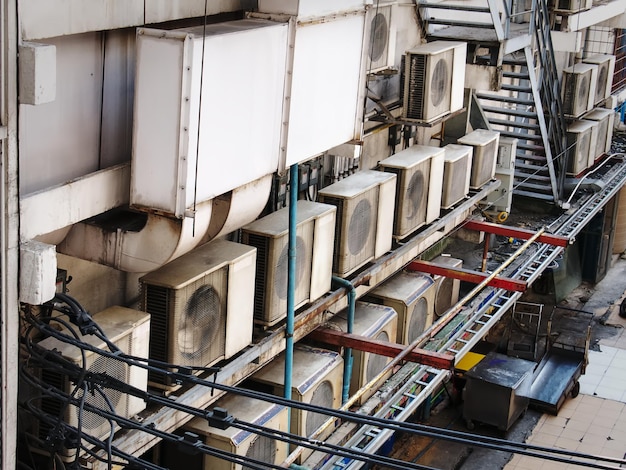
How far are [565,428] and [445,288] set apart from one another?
4.02m

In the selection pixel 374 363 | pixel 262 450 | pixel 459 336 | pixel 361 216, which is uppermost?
pixel 361 216

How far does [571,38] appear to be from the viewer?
18234mm

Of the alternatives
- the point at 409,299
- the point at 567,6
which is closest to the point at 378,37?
the point at 409,299

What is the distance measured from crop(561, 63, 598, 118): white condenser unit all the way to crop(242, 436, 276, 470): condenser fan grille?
35.4 ft

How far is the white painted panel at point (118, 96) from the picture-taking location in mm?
8750

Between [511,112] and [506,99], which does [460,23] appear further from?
A: [511,112]

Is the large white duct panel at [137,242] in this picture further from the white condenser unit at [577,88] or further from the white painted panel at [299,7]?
the white condenser unit at [577,88]

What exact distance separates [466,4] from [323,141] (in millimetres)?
6562

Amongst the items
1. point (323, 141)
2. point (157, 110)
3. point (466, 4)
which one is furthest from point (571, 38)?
point (157, 110)

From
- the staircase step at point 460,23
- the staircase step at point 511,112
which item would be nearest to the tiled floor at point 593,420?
the staircase step at point 511,112

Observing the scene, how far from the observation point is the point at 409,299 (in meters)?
14.1

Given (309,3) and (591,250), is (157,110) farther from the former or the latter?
(591,250)

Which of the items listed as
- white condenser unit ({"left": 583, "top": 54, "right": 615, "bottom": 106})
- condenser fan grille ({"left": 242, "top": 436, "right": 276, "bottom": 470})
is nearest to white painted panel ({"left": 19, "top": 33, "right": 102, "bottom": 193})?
condenser fan grille ({"left": 242, "top": 436, "right": 276, "bottom": 470})

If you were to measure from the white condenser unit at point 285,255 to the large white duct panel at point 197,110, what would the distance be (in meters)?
1.51
